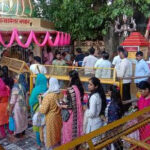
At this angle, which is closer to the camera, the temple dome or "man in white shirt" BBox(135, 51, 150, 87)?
"man in white shirt" BBox(135, 51, 150, 87)

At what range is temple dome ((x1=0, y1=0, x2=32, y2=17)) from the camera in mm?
10992

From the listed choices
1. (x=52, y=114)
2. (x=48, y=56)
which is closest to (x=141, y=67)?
(x=52, y=114)

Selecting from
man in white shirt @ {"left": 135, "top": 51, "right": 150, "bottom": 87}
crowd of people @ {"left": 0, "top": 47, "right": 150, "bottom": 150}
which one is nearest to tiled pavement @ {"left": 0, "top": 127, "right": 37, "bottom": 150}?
crowd of people @ {"left": 0, "top": 47, "right": 150, "bottom": 150}

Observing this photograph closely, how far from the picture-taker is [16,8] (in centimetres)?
1146

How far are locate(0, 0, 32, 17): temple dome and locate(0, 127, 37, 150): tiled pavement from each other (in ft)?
24.8

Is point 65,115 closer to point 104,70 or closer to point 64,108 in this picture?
point 64,108

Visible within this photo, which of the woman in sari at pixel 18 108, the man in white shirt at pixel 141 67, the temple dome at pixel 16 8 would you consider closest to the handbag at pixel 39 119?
the woman in sari at pixel 18 108

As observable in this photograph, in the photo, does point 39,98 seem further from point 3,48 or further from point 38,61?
point 3,48

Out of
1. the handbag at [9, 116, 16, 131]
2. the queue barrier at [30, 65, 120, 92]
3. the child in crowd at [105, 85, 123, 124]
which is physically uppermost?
the queue barrier at [30, 65, 120, 92]

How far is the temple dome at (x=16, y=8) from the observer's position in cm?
1099

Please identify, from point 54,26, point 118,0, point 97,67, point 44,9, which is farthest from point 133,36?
point 44,9

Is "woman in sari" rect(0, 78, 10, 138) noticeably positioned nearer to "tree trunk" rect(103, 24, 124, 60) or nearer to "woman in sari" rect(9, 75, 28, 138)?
"woman in sari" rect(9, 75, 28, 138)

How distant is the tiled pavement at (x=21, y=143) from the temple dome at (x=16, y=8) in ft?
24.8

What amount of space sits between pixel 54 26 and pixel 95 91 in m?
10.0
